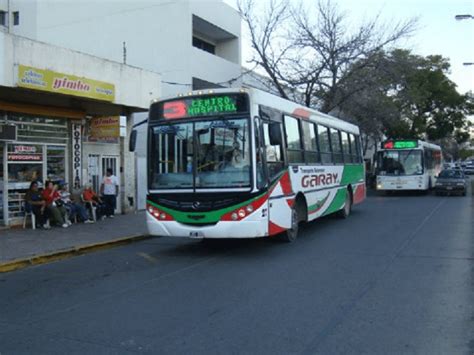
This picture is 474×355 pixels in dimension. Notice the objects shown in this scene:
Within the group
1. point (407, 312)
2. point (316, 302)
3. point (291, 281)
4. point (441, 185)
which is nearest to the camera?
point (407, 312)

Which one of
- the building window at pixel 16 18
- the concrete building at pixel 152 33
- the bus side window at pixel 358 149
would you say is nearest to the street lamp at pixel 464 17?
the bus side window at pixel 358 149

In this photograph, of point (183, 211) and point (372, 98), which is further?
point (372, 98)

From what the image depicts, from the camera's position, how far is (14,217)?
1406 cm

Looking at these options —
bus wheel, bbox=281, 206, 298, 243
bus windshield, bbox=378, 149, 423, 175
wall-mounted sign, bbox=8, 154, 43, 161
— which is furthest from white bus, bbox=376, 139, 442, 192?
wall-mounted sign, bbox=8, 154, 43, 161

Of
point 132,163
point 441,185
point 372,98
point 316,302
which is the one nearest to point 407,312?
point 316,302

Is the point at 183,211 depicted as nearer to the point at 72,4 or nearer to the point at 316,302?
the point at 316,302

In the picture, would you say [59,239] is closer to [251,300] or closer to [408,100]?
[251,300]

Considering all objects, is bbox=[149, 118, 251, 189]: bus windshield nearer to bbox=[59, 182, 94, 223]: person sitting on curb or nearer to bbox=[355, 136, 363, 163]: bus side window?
bbox=[59, 182, 94, 223]: person sitting on curb

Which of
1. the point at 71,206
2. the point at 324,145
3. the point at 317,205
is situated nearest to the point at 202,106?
the point at 317,205

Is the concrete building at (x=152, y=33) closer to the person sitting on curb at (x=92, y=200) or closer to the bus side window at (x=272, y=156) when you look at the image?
the person sitting on curb at (x=92, y=200)

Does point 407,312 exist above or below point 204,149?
below

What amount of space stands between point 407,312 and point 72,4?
1039 inches

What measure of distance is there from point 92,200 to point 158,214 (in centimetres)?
619

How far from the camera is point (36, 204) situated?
1353cm
